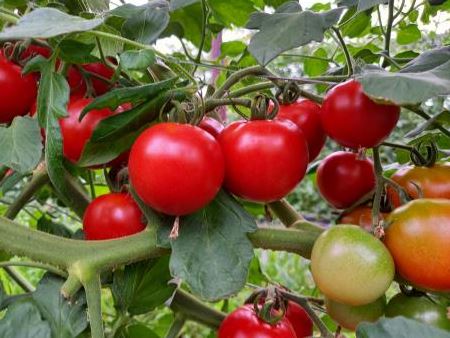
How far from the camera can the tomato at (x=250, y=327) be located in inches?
24.0

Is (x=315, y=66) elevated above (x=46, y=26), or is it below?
below

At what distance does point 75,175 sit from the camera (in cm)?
79

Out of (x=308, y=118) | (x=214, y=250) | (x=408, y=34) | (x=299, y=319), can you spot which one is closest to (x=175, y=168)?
(x=214, y=250)

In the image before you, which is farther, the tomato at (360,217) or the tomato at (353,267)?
the tomato at (360,217)

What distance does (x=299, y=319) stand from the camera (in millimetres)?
709

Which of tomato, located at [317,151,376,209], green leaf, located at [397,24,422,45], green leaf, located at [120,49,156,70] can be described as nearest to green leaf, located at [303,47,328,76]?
green leaf, located at [397,24,422,45]

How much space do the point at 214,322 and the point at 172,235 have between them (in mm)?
310

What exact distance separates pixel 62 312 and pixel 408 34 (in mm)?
722

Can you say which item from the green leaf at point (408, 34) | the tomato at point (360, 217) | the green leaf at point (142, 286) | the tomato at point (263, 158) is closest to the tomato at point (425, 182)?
the tomato at point (360, 217)

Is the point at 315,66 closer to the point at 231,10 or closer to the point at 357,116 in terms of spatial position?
the point at 231,10

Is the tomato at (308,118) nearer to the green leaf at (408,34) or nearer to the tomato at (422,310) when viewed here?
A: the tomato at (422,310)

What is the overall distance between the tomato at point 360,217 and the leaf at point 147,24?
29 centimetres

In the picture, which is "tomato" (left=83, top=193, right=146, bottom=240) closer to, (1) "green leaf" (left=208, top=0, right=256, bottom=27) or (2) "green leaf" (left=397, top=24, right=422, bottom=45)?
(1) "green leaf" (left=208, top=0, right=256, bottom=27)

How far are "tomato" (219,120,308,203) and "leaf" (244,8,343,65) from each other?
8 cm
